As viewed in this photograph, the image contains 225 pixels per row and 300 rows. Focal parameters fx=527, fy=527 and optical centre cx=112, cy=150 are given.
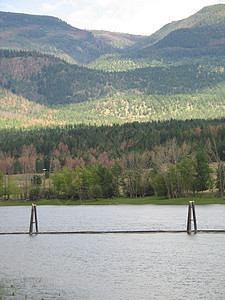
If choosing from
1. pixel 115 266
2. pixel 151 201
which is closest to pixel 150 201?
pixel 151 201

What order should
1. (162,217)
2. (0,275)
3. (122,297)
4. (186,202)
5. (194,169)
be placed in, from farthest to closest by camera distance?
(194,169) < (186,202) < (162,217) < (0,275) < (122,297)

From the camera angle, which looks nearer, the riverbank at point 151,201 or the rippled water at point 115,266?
the rippled water at point 115,266

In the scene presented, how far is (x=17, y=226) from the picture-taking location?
380 feet

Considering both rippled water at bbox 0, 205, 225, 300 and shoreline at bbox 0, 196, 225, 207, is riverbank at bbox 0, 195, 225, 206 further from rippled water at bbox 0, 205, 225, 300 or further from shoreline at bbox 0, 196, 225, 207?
rippled water at bbox 0, 205, 225, 300

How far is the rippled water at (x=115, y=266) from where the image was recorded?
49.8 metres

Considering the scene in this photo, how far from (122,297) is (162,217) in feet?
253

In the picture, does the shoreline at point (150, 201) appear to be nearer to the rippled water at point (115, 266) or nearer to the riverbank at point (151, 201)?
the riverbank at point (151, 201)

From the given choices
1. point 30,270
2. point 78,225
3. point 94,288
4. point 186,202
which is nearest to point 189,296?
point 94,288

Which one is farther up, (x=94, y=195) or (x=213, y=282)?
(x=94, y=195)

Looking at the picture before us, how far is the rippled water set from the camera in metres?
49.8

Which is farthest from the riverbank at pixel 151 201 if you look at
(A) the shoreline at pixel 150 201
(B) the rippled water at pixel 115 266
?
(B) the rippled water at pixel 115 266

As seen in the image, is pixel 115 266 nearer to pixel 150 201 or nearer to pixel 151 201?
pixel 151 201

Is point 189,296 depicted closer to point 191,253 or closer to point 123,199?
point 191,253

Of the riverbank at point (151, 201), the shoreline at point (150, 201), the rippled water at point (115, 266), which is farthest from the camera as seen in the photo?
the riverbank at point (151, 201)
